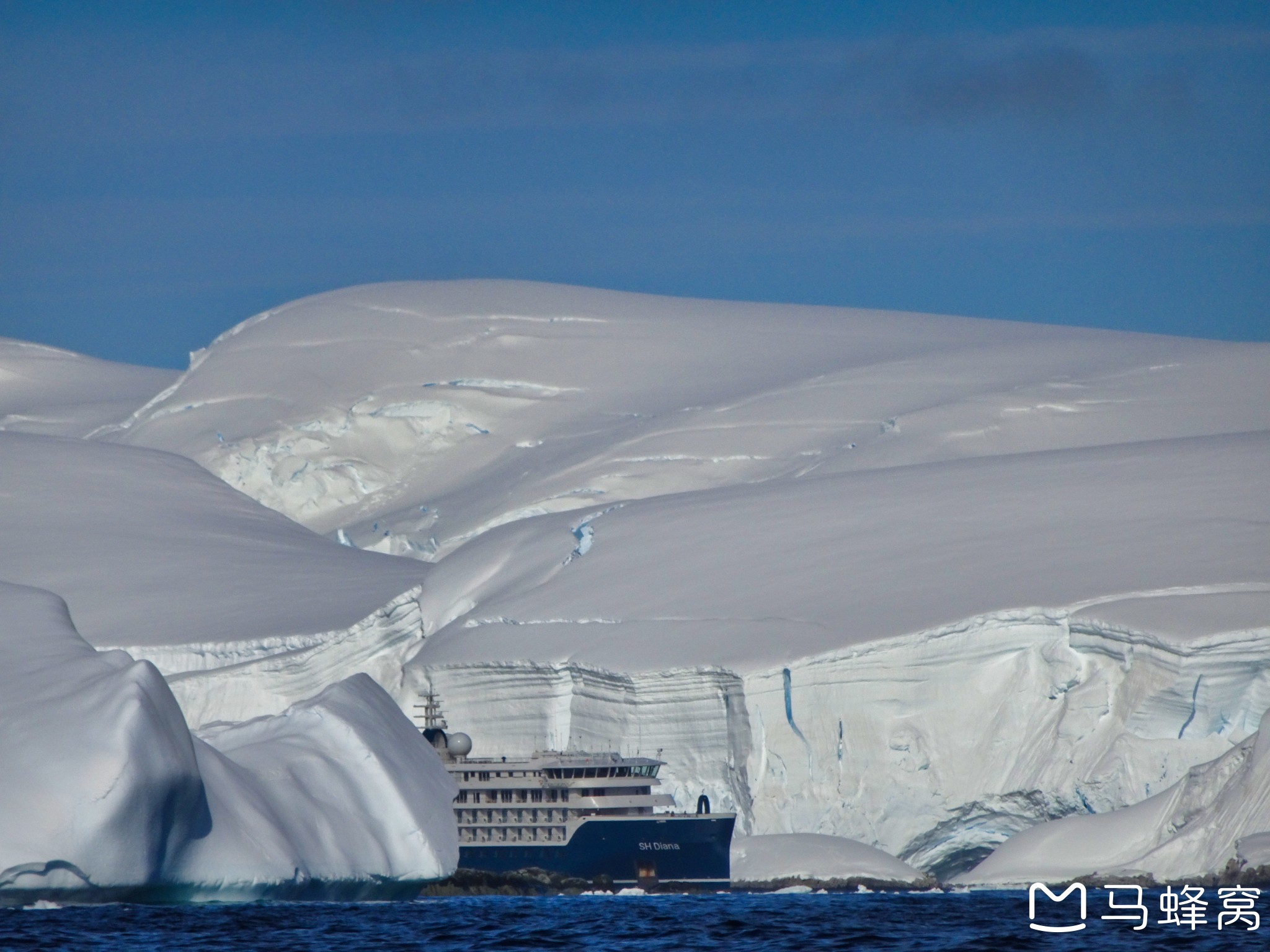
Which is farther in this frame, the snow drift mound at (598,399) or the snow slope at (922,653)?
the snow drift mound at (598,399)

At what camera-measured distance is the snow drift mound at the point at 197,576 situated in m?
48.5

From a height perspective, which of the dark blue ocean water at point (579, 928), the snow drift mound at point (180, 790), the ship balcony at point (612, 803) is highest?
the ship balcony at point (612, 803)

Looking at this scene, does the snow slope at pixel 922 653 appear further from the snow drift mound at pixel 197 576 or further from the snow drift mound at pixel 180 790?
the snow drift mound at pixel 180 790

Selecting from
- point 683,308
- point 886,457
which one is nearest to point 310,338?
point 683,308

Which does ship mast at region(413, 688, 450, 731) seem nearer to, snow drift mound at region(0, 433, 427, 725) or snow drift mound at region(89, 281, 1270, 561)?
snow drift mound at region(0, 433, 427, 725)

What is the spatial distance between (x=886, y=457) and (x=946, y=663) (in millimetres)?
19538

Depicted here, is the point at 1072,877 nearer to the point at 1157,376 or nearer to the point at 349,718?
the point at 349,718

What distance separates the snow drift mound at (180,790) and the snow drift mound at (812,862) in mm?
9542

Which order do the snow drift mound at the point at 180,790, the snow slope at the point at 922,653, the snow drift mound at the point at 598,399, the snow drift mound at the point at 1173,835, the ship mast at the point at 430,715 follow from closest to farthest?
1. the snow drift mound at the point at 180,790
2. the snow drift mound at the point at 1173,835
3. the snow slope at the point at 922,653
4. the ship mast at the point at 430,715
5. the snow drift mound at the point at 598,399

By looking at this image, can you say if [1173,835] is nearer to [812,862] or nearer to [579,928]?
[812,862]

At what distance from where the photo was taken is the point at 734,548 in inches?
1861

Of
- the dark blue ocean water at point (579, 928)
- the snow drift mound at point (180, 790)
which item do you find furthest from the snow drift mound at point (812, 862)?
the snow drift mound at point (180, 790)

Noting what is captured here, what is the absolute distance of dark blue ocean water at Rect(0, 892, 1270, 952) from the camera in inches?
949

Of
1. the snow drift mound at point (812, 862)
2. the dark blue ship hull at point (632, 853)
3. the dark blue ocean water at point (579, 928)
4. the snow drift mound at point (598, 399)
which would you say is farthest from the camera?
the snow drift mound at point (598, 399)
